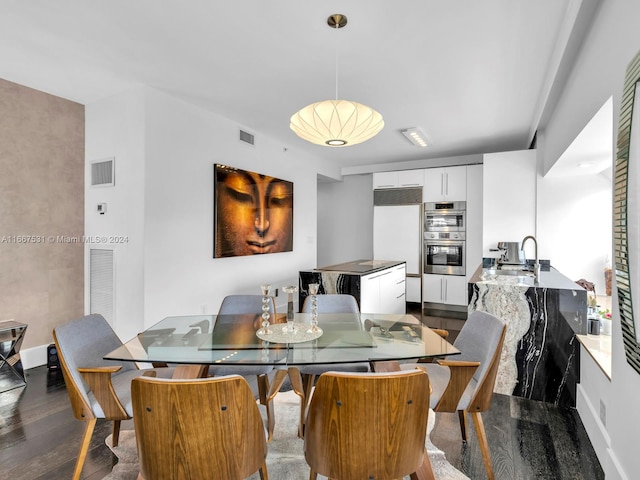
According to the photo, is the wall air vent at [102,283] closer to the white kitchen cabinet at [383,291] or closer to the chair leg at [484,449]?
the white kitchen cabinet at [383,291]

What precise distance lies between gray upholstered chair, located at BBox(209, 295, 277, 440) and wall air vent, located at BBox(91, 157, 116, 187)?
6.00 feet

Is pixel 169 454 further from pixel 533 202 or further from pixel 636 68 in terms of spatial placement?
pixel 533 202

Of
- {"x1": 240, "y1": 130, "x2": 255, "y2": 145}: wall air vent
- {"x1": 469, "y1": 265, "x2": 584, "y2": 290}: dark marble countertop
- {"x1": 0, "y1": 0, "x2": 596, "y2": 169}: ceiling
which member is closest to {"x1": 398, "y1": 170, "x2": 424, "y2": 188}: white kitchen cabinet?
{"x1": 0, "y1": 0, "x2": 596, "y2": 169}: ceiling

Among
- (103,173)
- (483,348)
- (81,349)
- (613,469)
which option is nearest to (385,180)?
(103,173)

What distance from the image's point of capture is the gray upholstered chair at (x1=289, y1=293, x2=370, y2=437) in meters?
1.79

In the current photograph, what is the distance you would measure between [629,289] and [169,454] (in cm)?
178

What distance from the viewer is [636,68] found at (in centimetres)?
123

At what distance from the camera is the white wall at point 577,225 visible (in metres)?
4.18

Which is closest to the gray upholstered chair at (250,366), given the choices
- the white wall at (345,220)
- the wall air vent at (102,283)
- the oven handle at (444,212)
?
the wall air vent at (102,283)

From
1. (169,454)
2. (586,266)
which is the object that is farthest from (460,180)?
(169,454)

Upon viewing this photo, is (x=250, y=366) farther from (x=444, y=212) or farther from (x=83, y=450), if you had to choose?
(x=444, y=212)

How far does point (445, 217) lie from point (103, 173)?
192 inches

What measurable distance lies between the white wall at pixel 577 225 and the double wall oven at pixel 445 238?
4.32 feet

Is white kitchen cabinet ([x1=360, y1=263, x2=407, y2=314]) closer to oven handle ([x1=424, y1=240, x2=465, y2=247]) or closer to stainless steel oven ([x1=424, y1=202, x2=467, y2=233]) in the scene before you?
oven handle ([x1=424, y1=240, x2=465, y2=247])
